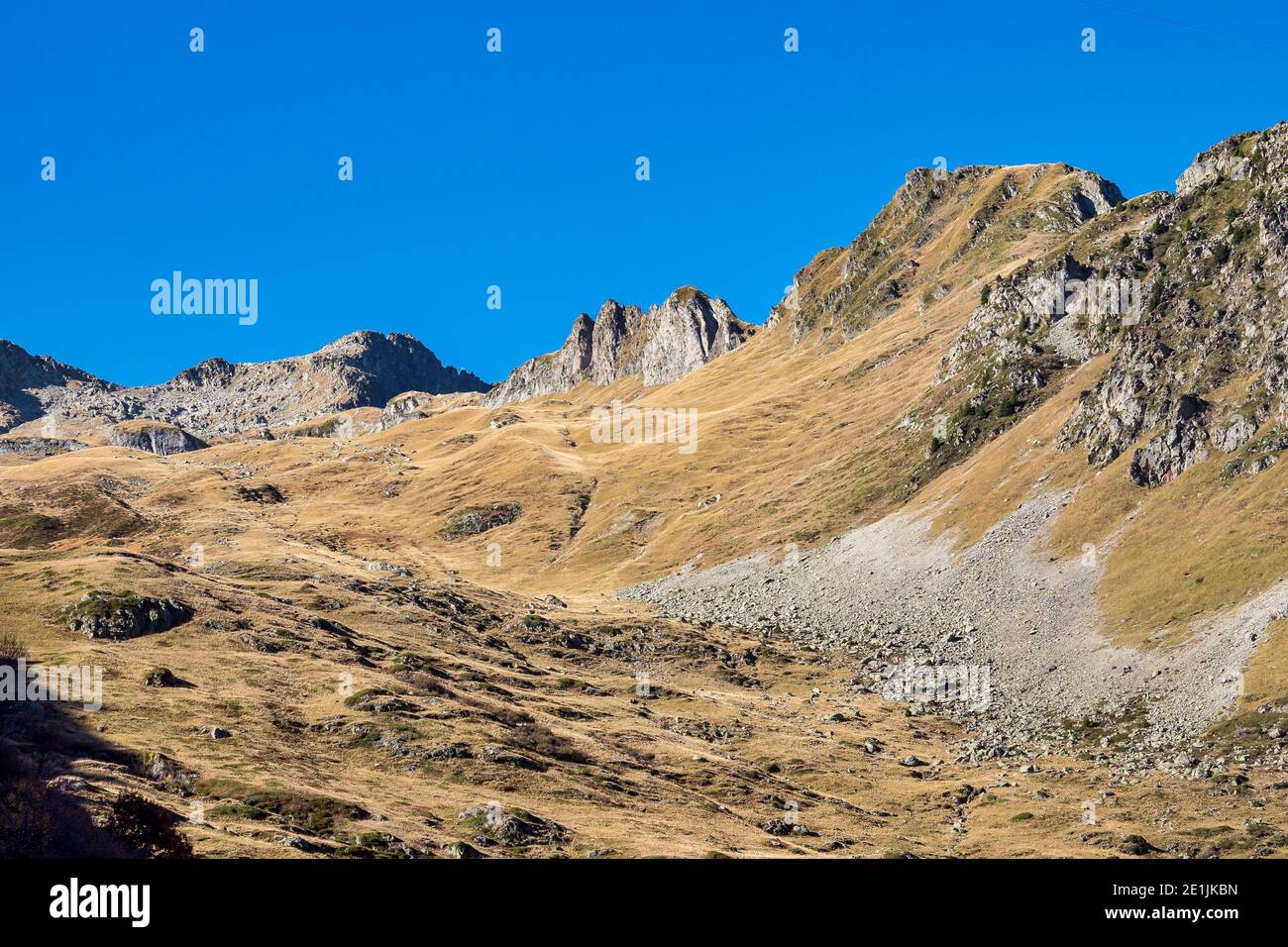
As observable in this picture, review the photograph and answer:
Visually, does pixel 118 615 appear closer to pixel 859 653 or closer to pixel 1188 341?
pixel 859 653

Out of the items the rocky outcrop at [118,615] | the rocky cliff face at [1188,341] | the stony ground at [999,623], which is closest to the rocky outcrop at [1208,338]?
the rocky cliff face at [1188,341]

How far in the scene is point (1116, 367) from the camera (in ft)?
522

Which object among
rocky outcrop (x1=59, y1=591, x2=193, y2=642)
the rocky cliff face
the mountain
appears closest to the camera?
the mountain

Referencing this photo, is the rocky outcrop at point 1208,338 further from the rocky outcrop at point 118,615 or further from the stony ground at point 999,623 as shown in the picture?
the rocky outcrop at point 118,615

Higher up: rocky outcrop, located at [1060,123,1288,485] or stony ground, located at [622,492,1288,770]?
rocky outcrop, located at [1060,123,1288,485]

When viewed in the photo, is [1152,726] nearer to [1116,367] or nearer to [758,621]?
[758,621]

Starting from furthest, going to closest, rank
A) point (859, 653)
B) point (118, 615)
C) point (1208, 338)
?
point (1208, 338)
point (859, 653)
point (118, 615)

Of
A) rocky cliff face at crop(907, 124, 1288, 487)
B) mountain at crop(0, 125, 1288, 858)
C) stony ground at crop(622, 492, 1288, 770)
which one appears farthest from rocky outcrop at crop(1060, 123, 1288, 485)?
stony ground at crop(622, 492, 1288, 770)

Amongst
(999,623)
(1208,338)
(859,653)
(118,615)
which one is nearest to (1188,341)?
(1208,338)

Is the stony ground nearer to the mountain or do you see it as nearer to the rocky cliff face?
the mountain

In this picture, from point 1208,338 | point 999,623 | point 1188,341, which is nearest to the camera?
point 999,623

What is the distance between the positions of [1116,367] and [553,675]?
98.1 metres

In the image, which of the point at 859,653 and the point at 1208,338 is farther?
the point at 1208,338
